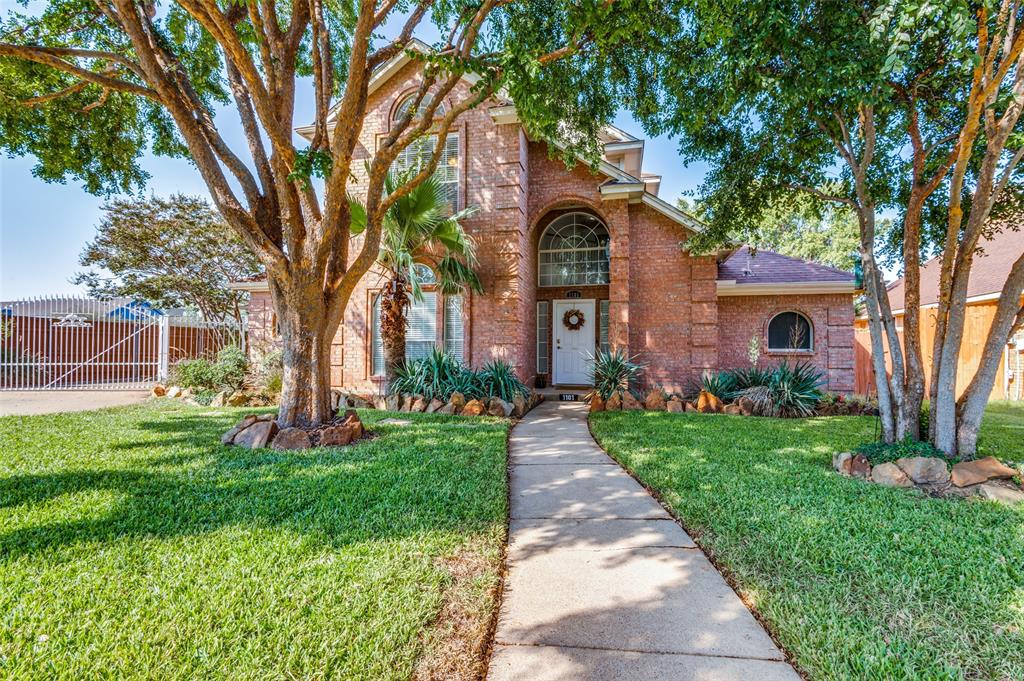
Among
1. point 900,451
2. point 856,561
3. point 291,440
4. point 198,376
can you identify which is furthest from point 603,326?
point 198,376

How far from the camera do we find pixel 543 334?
12492 millimetres

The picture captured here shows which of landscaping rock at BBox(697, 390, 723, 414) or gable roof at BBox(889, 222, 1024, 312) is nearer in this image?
landscaping rock at BBox(697, 390, 723, 414)

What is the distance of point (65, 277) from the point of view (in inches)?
696

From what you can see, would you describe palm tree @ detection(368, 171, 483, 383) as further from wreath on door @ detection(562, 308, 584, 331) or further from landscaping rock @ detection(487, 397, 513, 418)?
wreath on door @ detection(562, 308, 584, 331)

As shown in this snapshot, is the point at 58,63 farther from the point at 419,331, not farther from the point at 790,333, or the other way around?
the point at 790,333

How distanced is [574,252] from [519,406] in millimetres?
5410

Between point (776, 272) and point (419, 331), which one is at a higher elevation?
point (776, 272)

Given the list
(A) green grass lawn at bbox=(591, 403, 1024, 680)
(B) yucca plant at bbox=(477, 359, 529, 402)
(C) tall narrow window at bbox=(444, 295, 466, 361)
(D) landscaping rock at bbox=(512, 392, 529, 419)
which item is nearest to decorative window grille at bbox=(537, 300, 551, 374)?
(C) tall narrow window at bbox=(444, 295, 466, 361)

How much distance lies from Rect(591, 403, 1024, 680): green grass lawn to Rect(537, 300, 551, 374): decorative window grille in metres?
7.16

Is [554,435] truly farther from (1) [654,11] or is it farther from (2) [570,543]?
(1) [654,11]

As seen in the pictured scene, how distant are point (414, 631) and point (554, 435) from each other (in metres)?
4.87

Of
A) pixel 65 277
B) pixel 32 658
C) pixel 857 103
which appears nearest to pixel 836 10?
pixel 857 103

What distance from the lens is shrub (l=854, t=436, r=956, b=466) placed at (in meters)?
4.56

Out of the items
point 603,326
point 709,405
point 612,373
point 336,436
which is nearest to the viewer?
point 336,436
